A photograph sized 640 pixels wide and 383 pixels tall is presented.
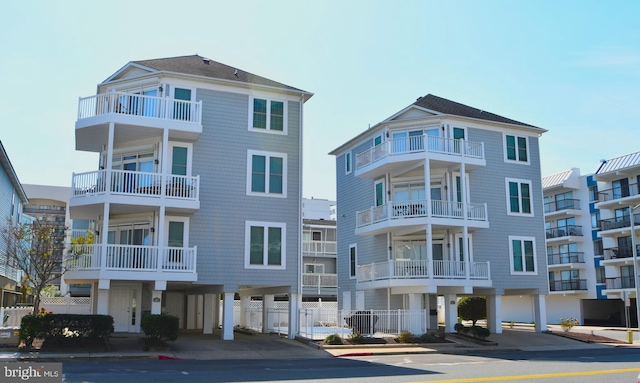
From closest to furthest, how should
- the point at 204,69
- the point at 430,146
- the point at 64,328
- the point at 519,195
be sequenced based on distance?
the point at 64,328 < the point at 204,69 < the point at 430,146 < the point at 519,195

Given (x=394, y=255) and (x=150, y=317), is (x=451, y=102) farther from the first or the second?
(x=150, y=317)

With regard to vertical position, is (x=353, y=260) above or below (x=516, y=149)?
below

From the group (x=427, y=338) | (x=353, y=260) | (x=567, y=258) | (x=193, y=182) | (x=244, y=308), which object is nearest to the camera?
(x=193, y=182)

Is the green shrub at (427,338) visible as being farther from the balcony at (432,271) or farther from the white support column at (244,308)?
the white support column at (244,308)

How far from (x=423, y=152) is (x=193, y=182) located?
1206 centimetres

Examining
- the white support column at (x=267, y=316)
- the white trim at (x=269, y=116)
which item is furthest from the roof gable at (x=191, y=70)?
the white support column at (x=267, y=316)

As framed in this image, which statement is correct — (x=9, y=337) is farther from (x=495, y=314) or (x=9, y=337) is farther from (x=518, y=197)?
(x=518, y=197)

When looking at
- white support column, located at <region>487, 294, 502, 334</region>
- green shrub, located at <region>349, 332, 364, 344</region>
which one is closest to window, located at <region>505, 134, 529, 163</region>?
white support column, located at <region>487, 294, 502, 334</region>

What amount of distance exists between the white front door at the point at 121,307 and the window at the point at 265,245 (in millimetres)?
5778

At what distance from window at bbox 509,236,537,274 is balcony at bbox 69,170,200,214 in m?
18.5

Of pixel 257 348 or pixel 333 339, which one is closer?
pixel 257 348

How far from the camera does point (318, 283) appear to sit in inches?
1932

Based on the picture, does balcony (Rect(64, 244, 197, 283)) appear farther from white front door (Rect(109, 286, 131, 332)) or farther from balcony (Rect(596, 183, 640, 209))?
balcony (Rect(596, 183, 640, 209))

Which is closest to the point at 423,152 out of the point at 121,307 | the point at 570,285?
the point at 121,307
